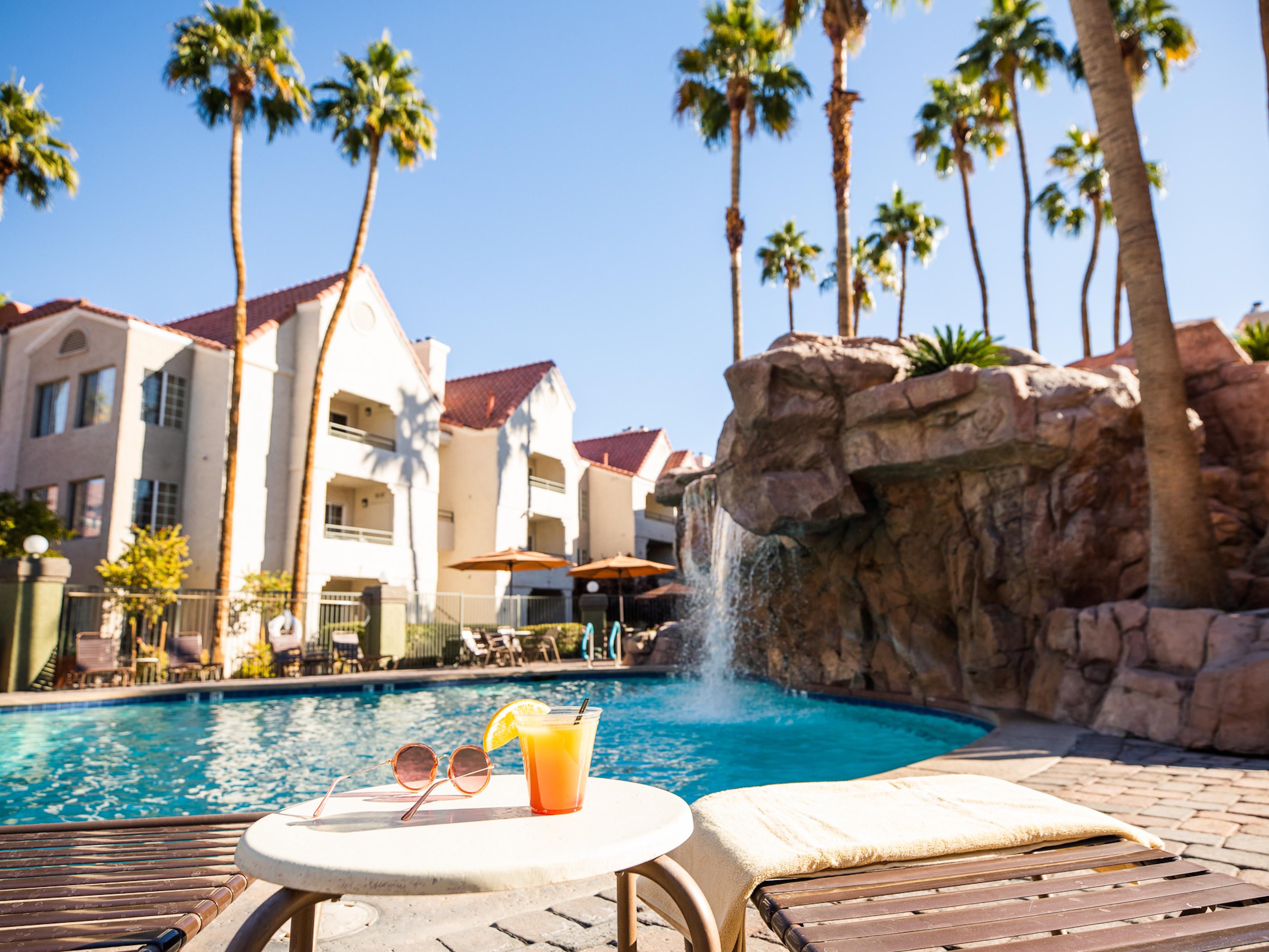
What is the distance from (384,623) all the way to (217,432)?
23.6ft

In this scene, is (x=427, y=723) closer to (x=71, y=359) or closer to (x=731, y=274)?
(x=731, y=274)

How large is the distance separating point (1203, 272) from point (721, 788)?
21.2 m

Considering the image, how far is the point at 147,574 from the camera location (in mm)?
17781

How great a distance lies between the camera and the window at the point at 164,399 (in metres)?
20.9

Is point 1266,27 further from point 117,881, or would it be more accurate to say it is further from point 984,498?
point 117,881

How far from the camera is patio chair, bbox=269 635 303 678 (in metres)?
17.3

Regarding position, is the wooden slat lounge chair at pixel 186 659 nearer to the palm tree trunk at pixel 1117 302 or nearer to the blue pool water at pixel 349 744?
the blue pool water at pixel 349 744

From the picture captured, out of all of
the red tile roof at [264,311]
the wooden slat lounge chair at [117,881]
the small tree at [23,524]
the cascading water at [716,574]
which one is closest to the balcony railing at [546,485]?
the red tile roof at [264,311]

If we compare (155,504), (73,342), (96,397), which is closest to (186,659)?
(155,504)

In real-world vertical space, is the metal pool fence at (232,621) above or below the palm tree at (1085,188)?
below

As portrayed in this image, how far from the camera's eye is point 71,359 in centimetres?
2175

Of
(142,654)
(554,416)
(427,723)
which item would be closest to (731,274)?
(554,416)

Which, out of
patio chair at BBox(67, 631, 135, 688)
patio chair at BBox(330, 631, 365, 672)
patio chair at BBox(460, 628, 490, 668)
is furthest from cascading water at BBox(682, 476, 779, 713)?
patio chair at BBox(67, 631, 135, 688)

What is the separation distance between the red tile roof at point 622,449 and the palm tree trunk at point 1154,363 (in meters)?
28.5
